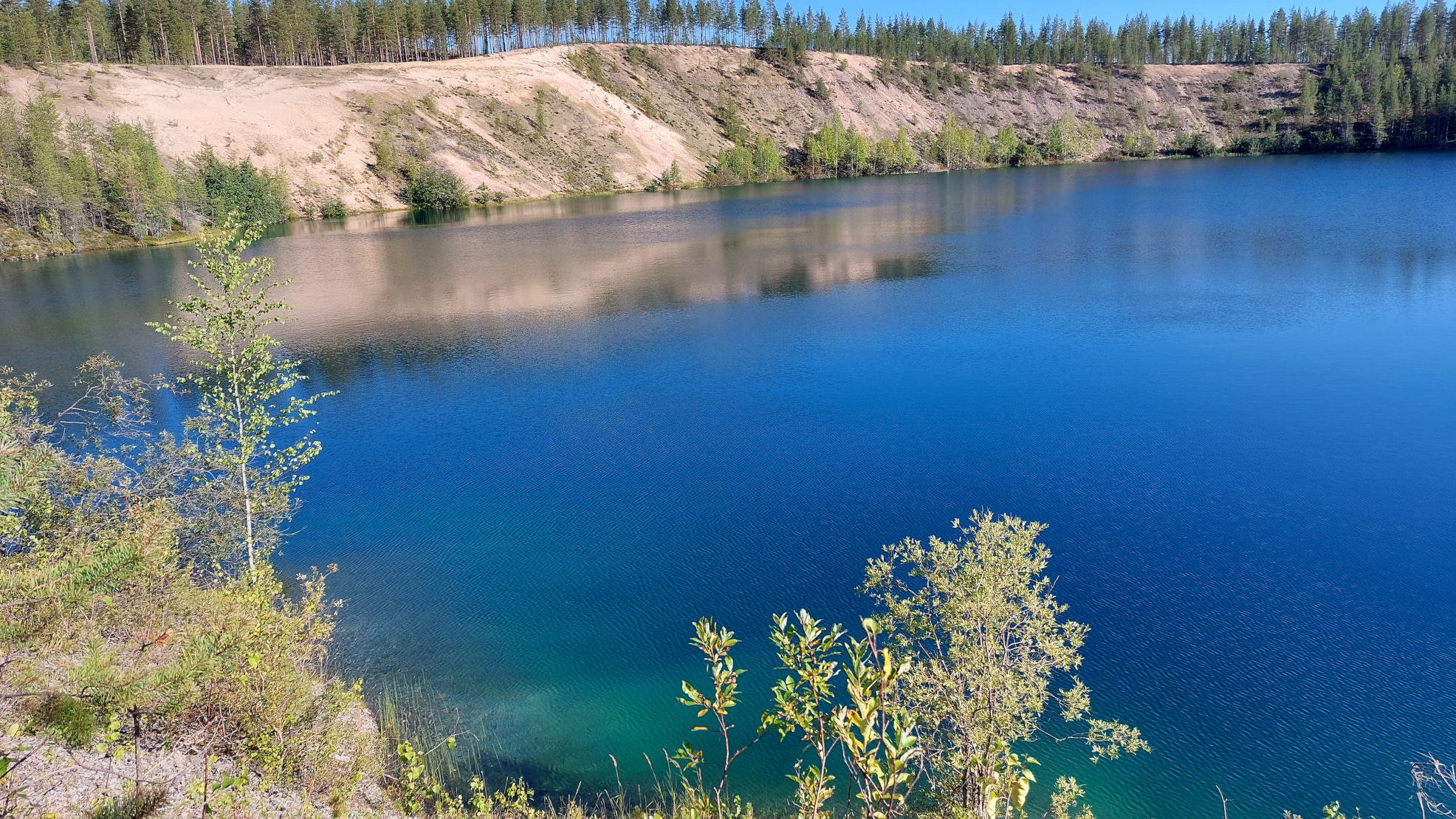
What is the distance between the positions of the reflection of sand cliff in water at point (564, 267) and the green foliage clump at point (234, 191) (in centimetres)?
1293

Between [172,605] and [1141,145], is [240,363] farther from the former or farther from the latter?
[1141,145]

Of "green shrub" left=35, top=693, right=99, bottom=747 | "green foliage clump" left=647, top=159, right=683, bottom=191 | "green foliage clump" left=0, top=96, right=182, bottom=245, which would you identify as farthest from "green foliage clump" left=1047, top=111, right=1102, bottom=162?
"green shrub" left=35, top=693, right=99, bottom=747

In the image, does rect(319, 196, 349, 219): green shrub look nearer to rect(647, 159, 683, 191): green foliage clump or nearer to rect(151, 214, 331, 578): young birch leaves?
rect(647, 159, 683, 191): green foliage clump

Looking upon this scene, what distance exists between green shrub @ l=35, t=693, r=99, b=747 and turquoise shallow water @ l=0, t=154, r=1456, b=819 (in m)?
8.68

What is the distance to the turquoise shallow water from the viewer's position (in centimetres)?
1678

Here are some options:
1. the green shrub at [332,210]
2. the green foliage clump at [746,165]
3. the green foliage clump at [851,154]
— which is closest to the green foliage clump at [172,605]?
the green shrub at [332,210]

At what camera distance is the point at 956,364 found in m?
38.0

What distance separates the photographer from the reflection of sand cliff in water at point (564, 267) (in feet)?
173

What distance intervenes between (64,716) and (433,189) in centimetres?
11671

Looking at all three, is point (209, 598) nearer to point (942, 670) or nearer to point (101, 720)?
point (101, 720)

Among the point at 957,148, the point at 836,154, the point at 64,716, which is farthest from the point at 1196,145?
the point at 64,716

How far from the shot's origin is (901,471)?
27188 millimetres

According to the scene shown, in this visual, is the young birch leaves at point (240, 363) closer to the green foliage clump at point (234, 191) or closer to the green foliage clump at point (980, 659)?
the green foliage clump at point (980, 659)

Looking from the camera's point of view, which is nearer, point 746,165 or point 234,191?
point 234,191
